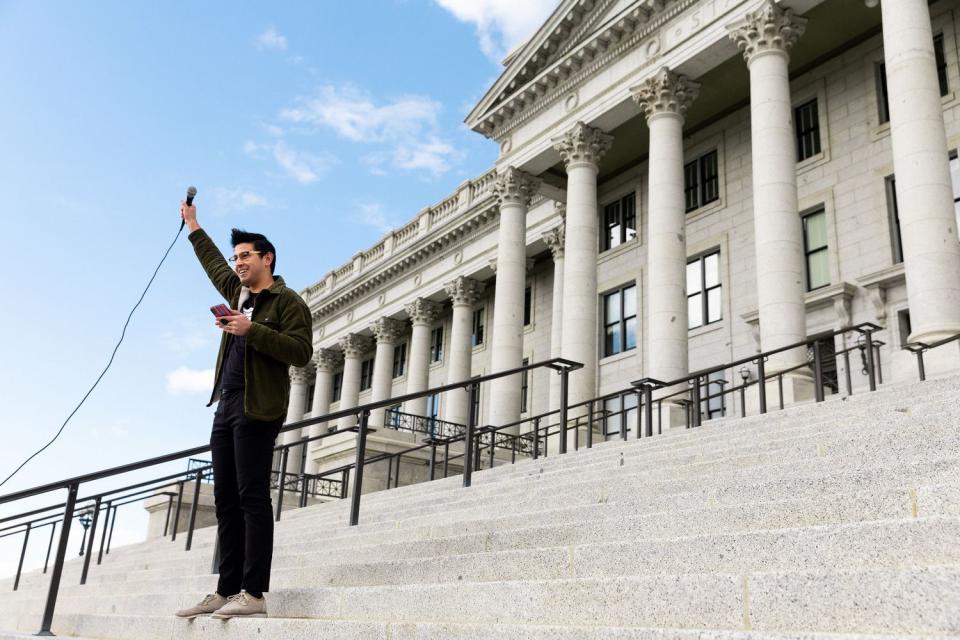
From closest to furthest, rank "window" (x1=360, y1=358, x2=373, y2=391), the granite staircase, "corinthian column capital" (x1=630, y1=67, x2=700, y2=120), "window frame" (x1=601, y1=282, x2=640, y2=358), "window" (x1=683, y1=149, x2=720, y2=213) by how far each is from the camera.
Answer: the granite staircase
"corinthian column capital" (x1=630, y1=67, x2=700, y2=120)
"window" (x1=683, y1=149, x2=720, y2=213)
"window frame" (x1=601, y1=282, x2=640, y2=358)
"window" (x1=360, y1=358, x2=373, y2=391)

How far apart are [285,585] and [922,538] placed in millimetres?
4676

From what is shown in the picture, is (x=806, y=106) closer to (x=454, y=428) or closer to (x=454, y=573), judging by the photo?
(x=454, y=428)

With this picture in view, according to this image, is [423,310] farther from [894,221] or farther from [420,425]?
[894,221]

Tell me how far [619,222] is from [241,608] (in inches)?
966

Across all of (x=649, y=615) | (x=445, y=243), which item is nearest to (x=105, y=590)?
(x=649, y=615)

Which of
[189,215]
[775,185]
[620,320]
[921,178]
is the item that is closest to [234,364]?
[189,215]

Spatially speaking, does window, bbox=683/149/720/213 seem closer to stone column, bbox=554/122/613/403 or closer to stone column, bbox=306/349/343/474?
stone column, bbox=554/122/613/403

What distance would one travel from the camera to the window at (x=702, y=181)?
2500 centimetres

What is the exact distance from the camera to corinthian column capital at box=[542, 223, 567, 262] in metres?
28.7

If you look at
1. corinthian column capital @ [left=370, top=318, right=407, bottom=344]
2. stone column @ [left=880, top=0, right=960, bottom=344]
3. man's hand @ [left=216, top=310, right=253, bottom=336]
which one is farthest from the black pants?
corinthian column capital @ [left=370, top=318, right=407, bottom=344]

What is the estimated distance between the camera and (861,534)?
3.59 meters

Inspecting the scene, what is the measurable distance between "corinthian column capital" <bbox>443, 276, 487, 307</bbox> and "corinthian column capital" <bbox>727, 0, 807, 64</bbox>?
1651cm

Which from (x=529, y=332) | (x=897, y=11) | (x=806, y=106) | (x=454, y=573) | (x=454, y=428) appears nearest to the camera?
(x=454, y=573)

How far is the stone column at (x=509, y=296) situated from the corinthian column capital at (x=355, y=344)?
16316 mm
